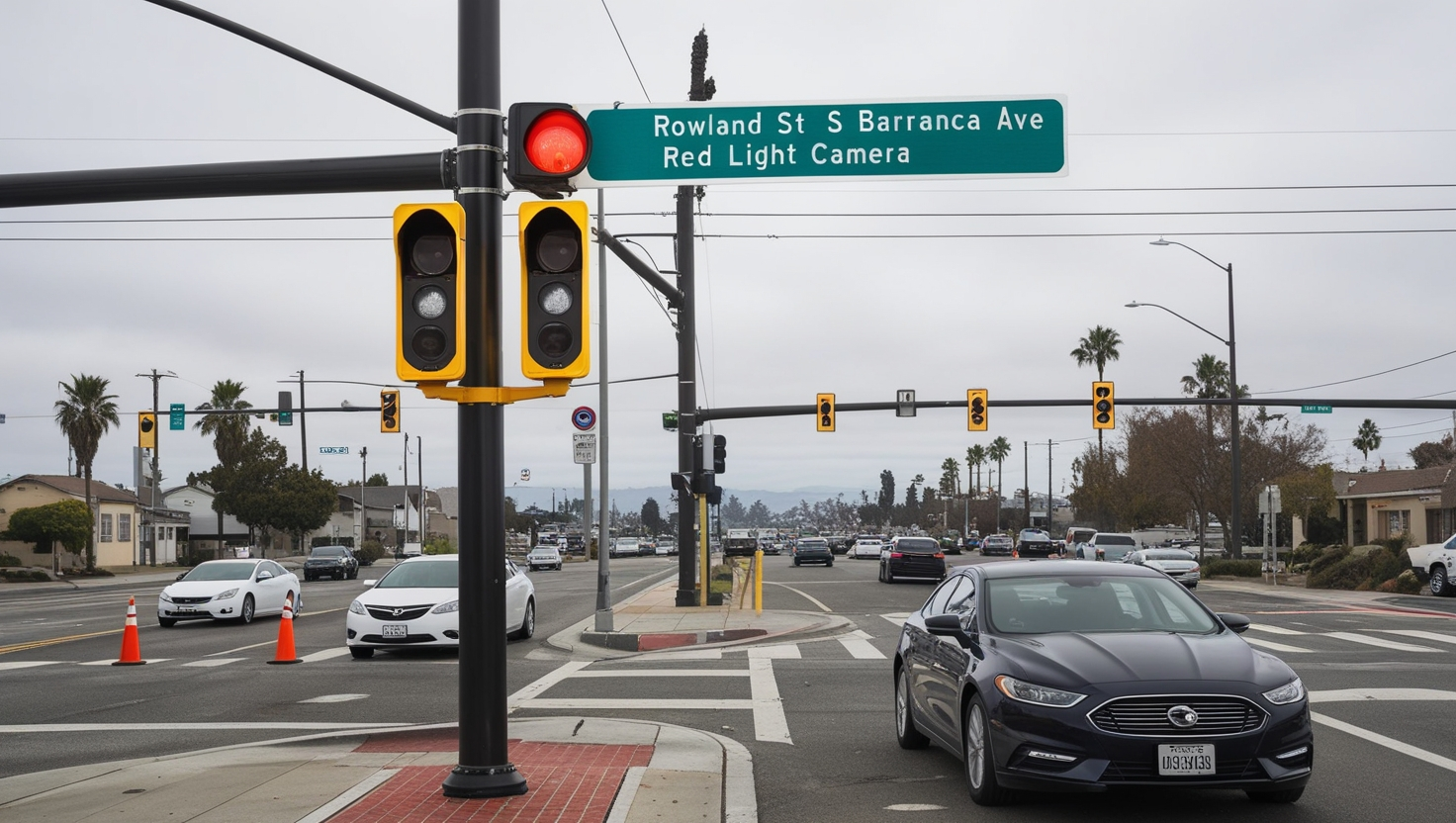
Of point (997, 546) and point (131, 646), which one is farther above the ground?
point (131, 646)

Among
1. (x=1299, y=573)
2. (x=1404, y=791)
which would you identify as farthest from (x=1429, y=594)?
(x=1404, y=791)

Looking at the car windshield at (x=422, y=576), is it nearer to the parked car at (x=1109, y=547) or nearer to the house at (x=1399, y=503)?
the parked car at (x=1109, y=547)

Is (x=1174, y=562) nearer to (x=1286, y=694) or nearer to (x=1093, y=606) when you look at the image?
(x=1093, y=606)

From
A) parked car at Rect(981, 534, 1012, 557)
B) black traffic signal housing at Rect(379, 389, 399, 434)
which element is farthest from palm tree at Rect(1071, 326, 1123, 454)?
black traffic signal housing at Rect(379, 389, 399, 434)

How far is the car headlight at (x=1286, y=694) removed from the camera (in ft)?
23.9

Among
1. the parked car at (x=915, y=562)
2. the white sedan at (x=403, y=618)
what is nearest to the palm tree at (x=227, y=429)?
the parked car at (x=915, y=562)

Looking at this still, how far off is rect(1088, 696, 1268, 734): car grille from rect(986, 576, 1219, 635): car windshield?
3.79 feet

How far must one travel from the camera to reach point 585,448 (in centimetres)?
2277

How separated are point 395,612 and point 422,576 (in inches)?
65.6

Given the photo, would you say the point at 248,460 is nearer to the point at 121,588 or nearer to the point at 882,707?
the point at 121,588

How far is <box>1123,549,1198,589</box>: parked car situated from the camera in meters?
38.4

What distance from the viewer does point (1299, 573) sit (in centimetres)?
4550

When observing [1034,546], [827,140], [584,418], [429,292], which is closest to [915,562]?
[584,418]

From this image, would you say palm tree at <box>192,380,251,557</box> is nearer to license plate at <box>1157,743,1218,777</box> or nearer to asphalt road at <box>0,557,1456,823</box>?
asphalt road at <box>0,557,1456,823</box>
